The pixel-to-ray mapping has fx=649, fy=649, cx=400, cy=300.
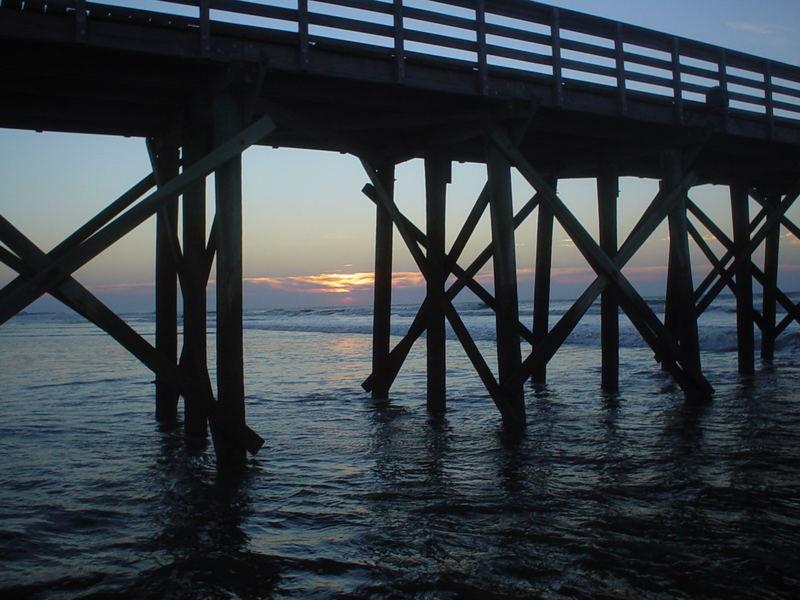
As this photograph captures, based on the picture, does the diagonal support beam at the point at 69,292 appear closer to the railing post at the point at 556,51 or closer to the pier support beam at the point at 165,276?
the pier support beam at the point at 165,276

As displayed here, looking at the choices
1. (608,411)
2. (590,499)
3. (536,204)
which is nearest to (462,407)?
(608,411)

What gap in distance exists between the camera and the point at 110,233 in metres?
5.11

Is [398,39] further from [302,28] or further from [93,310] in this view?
[93,310]

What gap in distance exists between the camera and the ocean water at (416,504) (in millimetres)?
3711

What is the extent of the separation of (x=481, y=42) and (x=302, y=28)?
7.05 feet

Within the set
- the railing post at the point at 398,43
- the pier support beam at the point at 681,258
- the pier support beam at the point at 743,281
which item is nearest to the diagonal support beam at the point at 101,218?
the railing post at the point at 398,43

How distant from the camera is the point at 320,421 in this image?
867cm

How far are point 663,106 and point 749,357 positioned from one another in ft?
20.7

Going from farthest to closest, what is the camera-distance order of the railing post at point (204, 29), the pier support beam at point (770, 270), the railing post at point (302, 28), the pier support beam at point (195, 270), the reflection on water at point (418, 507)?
1. the pier support beam at point (770, 270)
2. the pier support beam at point (195, 270)
3. the railing post at point (302, 28)
4. the railing post at point (204, 29)
5. the reflection on water at point (418, 507)

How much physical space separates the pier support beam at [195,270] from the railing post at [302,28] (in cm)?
167

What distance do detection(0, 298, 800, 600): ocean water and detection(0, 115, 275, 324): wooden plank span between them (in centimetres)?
167

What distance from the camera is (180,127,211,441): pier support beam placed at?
695 cm

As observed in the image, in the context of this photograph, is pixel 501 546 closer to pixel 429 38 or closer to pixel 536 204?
pixel 429 38

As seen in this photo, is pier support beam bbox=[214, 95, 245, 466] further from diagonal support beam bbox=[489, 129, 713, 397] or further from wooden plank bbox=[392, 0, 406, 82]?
diagonal support beam bbox=[489, 129, 713, 397]
